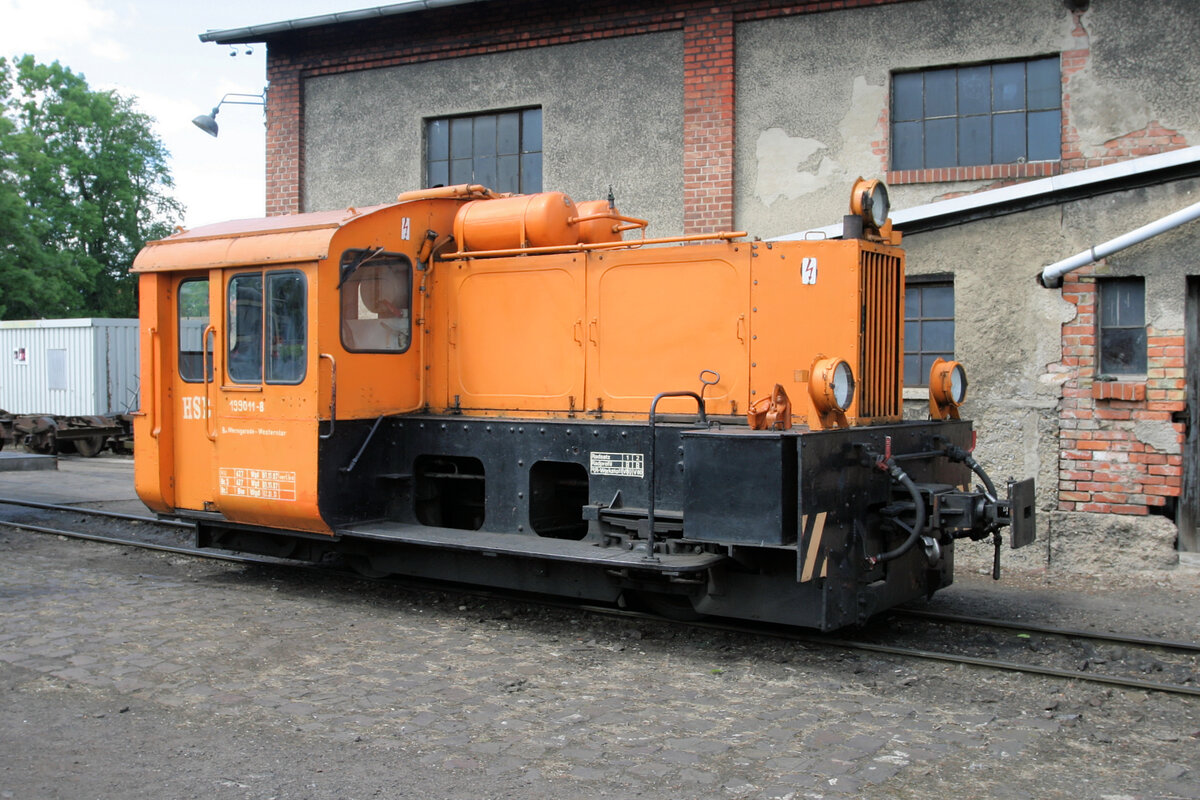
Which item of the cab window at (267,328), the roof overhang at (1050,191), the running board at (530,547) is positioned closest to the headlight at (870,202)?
the roof overhang at (1050,191)

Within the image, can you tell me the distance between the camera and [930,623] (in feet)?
22.2

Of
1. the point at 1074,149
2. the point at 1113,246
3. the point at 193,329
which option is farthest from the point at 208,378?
the point at 1074,149

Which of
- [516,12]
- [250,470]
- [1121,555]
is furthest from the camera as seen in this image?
[516,12]

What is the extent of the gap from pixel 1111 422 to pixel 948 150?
295 centimetres

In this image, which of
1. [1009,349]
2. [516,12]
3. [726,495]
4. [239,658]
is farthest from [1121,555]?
[516,12]

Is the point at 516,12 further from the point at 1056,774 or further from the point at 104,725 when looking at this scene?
the point at 1056,774

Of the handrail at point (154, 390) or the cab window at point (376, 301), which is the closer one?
the cab window at point (376, 301)

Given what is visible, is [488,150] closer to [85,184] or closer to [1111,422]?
[1111,422]

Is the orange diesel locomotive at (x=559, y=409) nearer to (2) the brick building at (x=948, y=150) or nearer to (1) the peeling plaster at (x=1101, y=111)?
(2) the brick building at (x=948, y=150)

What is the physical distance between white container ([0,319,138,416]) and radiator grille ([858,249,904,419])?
1944 centimetres

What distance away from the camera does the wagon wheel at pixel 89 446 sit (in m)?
21.1

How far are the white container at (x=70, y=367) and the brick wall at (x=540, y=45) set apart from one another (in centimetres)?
1091

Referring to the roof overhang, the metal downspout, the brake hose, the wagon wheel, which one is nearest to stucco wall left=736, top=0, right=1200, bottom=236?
the roof overhang

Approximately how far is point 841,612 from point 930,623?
135 centimetres
